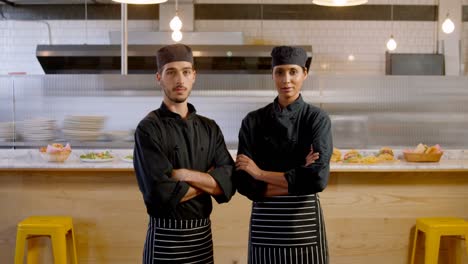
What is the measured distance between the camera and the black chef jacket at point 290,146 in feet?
8.78

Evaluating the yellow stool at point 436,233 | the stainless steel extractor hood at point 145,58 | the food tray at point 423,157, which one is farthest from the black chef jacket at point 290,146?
the stainless steel extractor hood at point 145,58

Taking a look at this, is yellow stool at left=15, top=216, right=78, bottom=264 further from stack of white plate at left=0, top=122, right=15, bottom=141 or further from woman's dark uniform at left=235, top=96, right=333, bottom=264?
woman's dark uniform at left=235, top=96, right=333, bottom=264

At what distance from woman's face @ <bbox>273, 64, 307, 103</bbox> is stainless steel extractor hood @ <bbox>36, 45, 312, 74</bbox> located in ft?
13.7

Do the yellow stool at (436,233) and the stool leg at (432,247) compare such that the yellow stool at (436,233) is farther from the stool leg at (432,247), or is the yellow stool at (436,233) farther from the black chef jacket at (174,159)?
the black chef jacket at (174,159)

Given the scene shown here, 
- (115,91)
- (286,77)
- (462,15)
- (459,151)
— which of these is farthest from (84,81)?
(462,15)

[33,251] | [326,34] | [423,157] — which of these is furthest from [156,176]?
[326,34]

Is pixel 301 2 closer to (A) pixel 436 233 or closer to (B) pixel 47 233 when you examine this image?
(A) pixel 436 233

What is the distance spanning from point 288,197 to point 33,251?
199 cm

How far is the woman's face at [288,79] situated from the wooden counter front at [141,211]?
1384 mm

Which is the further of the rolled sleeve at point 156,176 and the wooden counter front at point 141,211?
the wooden counter front at point 141,211

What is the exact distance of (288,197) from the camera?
2785 mm

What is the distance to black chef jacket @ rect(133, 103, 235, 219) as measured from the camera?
251 centimetres

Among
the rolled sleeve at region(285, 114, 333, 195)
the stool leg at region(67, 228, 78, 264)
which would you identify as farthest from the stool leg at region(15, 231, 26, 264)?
the rolled sleeve at region(285, 114, 333, 195)

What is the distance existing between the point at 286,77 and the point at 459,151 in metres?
2.52
